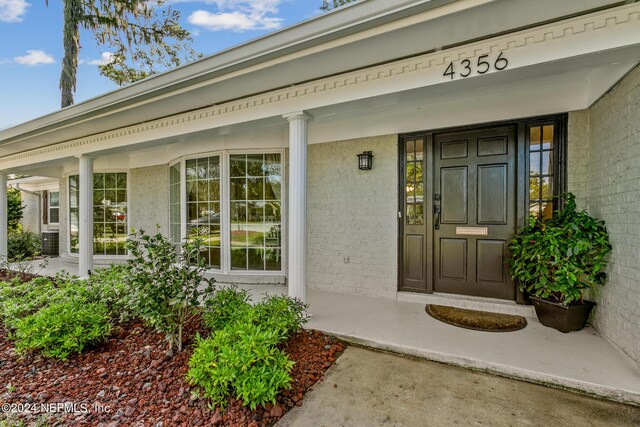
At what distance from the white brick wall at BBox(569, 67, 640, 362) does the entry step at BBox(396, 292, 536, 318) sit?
0.61 meters

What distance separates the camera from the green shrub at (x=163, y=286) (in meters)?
2.39

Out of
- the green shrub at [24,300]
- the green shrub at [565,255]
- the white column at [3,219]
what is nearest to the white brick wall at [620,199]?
the green shrub at [565,255]

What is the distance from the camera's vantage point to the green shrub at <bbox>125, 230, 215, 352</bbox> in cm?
239

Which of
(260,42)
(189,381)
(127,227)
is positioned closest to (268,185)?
(260,42)

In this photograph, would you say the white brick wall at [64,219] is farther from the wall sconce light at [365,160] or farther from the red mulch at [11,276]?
the wall sconce light at [365,160]

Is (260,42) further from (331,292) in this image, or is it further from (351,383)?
(331,292)

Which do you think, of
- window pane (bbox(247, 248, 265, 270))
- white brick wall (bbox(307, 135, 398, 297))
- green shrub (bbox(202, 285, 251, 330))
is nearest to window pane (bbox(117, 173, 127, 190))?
window pane (bbox(247, 248, 265, 270))

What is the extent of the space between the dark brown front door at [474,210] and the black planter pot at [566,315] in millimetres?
488

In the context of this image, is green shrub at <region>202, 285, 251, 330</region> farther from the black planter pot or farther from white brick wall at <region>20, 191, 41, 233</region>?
white brick wall at <region>20, 191, 41, 233</region>

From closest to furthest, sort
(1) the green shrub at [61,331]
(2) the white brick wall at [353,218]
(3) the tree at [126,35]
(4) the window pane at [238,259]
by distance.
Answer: (1) the green shrub at [61,331] → (2) the white brick wall at [353,218] → (4) the window pane at [238,259] → (3) the tree at [126,35]

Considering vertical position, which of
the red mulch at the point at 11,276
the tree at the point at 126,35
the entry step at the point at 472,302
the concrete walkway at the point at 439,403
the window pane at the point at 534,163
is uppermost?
the tree at the point at 126,35

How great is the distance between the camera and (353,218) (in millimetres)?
4191

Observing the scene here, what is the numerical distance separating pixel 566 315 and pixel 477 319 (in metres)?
0.76

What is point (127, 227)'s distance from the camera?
664 cm
